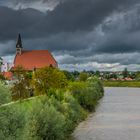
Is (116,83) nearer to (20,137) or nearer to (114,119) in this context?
(114,119)

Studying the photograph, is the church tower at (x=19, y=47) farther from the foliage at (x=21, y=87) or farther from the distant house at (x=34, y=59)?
the foliage at (x=21, y=87)

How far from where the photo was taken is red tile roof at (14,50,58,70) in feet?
436

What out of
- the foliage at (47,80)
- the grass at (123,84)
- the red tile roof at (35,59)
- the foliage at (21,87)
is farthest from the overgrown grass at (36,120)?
the grass at (123,84)

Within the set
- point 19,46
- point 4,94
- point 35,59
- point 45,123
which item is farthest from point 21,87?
point 19,46

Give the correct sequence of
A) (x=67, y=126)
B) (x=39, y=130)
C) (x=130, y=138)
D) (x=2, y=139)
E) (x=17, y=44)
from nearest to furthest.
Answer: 1. (x=2, y=139)
2. (x=39, y=130)
3. (x=67, y=126)
4. (x=130, y=138)
5. (x=17, y=44)

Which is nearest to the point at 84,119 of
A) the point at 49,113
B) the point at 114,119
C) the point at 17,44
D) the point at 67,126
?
the point at 114,119

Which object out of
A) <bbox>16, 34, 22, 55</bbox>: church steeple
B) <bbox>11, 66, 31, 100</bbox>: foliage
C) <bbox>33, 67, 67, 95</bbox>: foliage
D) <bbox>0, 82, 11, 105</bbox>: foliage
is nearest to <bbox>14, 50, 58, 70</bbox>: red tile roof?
<bbox>16, 34, 22, 55</bbox>: church steeple

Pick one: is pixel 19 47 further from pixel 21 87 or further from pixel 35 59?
pixel 21 87

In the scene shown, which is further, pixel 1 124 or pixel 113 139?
pixel 113 139

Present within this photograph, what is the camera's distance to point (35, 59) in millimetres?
135000

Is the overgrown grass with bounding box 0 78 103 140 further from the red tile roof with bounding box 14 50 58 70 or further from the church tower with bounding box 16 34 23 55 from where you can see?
the church tower with bounding box 16 34 23 55

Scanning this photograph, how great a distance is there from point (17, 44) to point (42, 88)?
10408 cm

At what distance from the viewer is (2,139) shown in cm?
991

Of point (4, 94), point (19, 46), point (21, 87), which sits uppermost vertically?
point (19, 46)
